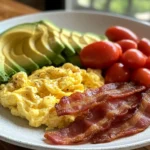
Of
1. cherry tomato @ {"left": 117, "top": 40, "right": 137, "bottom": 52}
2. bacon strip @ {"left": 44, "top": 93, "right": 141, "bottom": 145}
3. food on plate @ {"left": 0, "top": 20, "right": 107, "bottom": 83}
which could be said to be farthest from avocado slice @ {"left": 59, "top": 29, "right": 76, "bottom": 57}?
bacon strip @ {"left": 44, "top": 93, "right": 141, "bottom": 145}

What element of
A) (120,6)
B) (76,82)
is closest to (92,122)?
(76,82)

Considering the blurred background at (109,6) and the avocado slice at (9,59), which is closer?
the avocado slice at (9,59)

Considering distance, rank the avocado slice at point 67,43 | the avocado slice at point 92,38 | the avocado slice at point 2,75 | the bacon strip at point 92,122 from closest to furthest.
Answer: the bacon strip at point 92,122 < the avocado slice at point 2,75 < the avocado slice at point 67,43 < the avocado slice at point 92,38

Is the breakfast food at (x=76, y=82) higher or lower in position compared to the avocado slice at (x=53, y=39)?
lower

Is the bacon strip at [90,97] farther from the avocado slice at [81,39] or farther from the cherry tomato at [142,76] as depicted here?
the avocado slice at [81,39]

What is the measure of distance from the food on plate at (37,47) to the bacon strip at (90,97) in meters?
0.29

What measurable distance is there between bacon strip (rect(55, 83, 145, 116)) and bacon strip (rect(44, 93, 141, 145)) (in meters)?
0.02

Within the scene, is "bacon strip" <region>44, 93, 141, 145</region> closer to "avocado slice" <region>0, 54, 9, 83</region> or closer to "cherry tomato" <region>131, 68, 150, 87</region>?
"cherry tomato" <region>131, 68, 150, 87</region>

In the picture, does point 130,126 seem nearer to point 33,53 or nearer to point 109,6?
point 33,53

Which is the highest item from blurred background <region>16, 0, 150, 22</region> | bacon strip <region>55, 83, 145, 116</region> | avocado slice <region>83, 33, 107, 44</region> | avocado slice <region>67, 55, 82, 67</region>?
avocado slice <region>83, 33, 107, 44</region>

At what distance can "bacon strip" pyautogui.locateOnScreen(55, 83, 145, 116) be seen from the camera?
138cm

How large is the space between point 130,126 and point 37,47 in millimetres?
594

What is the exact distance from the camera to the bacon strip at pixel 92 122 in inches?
51.5

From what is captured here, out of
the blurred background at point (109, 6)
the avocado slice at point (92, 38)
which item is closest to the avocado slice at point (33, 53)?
the avocado slice at point (92, 38)
